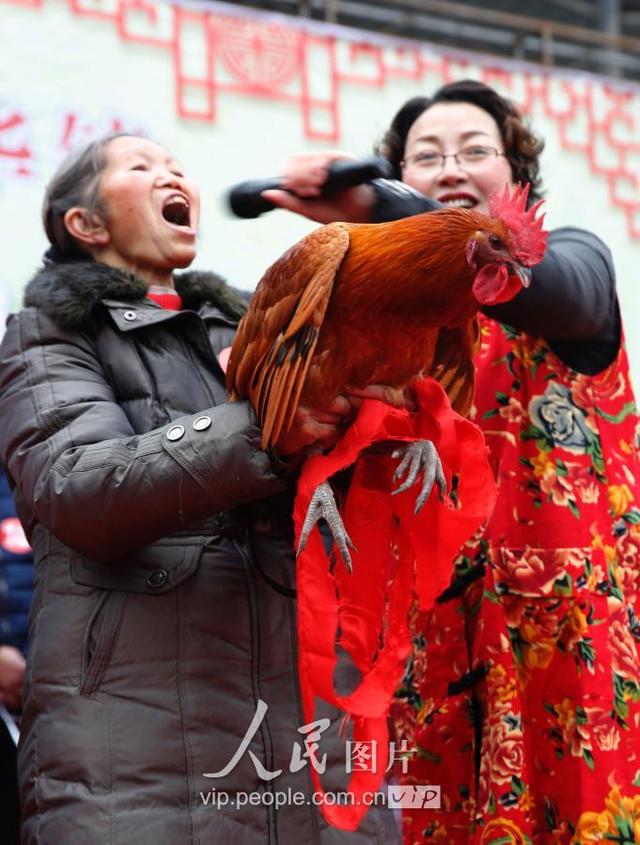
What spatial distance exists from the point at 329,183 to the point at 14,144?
7.92 ft

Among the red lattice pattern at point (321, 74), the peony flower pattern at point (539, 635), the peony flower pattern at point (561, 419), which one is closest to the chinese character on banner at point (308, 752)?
the peony flower pattern at point (539, 635)

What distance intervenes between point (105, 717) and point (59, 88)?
306cm

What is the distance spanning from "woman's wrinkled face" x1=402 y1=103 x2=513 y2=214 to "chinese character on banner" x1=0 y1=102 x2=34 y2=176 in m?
1.93

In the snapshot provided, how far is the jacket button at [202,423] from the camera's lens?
179 centimetres

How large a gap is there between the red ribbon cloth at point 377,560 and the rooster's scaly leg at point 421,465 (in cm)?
1

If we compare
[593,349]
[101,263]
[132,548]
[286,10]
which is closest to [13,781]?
[132,548]

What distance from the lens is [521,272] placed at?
1833mm

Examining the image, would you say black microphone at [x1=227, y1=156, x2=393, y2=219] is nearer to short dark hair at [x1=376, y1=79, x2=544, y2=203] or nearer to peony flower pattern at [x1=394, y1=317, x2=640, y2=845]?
peony flower pattern at [x1=394, y1=317, x2=640, y2=845]

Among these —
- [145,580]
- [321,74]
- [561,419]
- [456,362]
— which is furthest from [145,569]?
[321,74]

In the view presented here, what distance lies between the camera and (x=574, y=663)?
2.09 m

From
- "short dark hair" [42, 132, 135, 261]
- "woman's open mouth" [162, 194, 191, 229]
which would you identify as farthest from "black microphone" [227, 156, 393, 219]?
"short dark hair" [42, 132, 135, 261]

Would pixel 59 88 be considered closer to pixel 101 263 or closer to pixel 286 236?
pixel 286 236

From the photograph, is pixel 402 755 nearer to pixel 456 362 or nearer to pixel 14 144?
pixel 456 362

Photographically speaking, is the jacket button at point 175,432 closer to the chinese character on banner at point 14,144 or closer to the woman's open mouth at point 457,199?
the woman's open mouth at point 457,199
